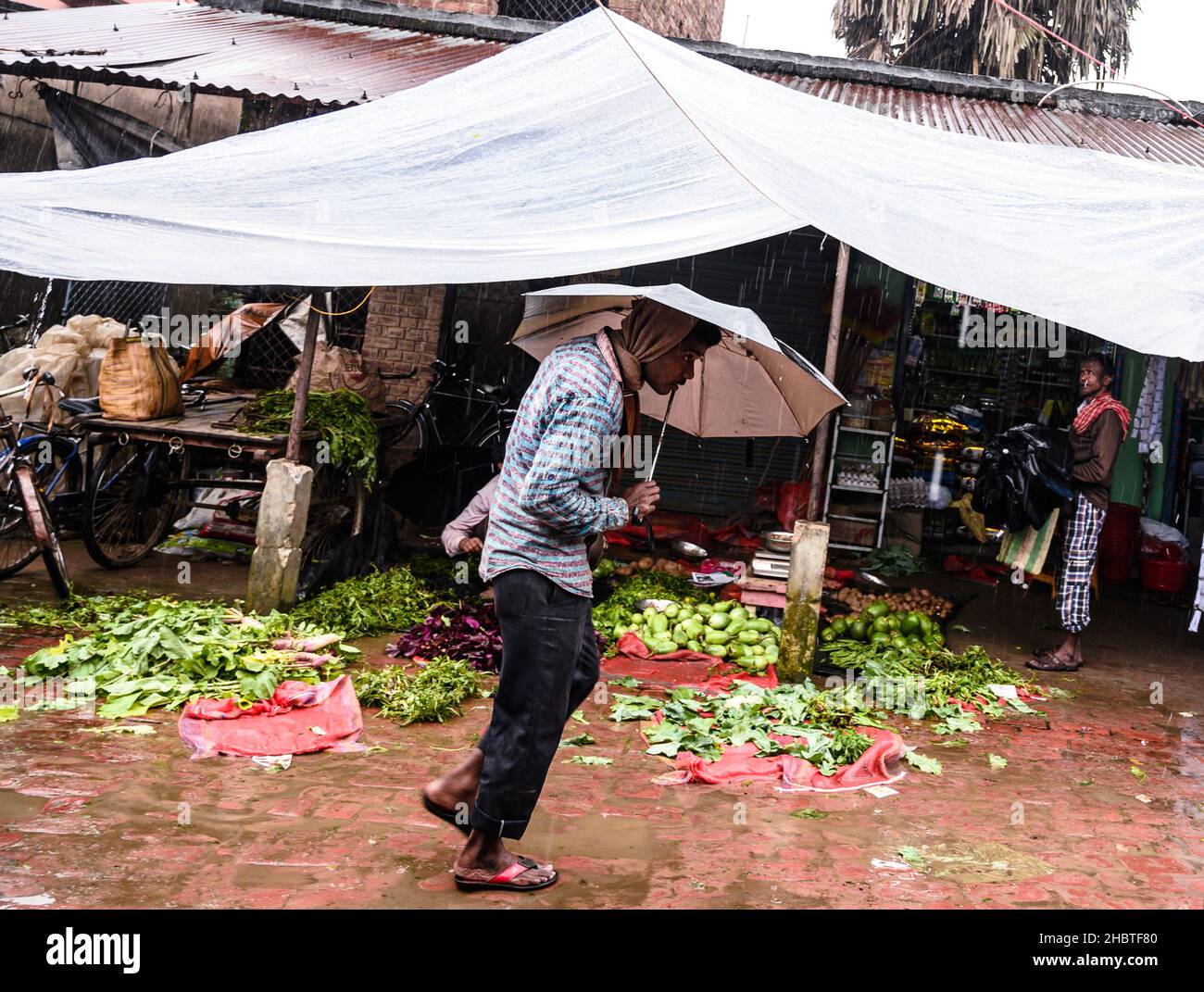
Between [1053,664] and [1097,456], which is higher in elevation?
[1097,456]

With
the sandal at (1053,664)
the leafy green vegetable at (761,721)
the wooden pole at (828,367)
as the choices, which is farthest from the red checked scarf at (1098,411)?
the leafy green vegetable at (761,721)

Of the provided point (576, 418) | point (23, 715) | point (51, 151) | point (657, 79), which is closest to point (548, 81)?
point (657, 79)

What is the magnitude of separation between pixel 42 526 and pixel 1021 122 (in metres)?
8.89

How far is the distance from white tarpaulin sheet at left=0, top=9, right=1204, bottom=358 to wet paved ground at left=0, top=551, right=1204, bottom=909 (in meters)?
2.19

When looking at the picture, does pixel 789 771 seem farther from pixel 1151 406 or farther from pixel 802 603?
pixel 1151 406

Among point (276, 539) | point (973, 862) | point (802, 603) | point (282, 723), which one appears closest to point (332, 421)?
point (276, 539)

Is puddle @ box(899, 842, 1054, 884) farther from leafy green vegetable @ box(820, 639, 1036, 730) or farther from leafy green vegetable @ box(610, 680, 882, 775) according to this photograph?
leafy green vegetable @ box(820, 639, 1036, 730)

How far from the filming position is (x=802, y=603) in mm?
6566

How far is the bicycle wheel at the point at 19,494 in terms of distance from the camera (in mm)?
7340

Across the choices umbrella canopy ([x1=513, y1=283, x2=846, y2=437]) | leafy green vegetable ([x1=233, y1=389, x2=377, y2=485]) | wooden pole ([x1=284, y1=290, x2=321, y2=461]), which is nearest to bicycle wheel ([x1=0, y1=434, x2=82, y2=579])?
leafy green vegetable ([x1=233, y1=389, x2=377, y2=485])

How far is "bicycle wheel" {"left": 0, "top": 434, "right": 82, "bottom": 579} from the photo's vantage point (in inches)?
289

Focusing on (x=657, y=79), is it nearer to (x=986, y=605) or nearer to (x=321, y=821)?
(x=321, y=821)

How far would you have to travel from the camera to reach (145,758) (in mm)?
4797

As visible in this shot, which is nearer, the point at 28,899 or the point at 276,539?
the point at 28,899
